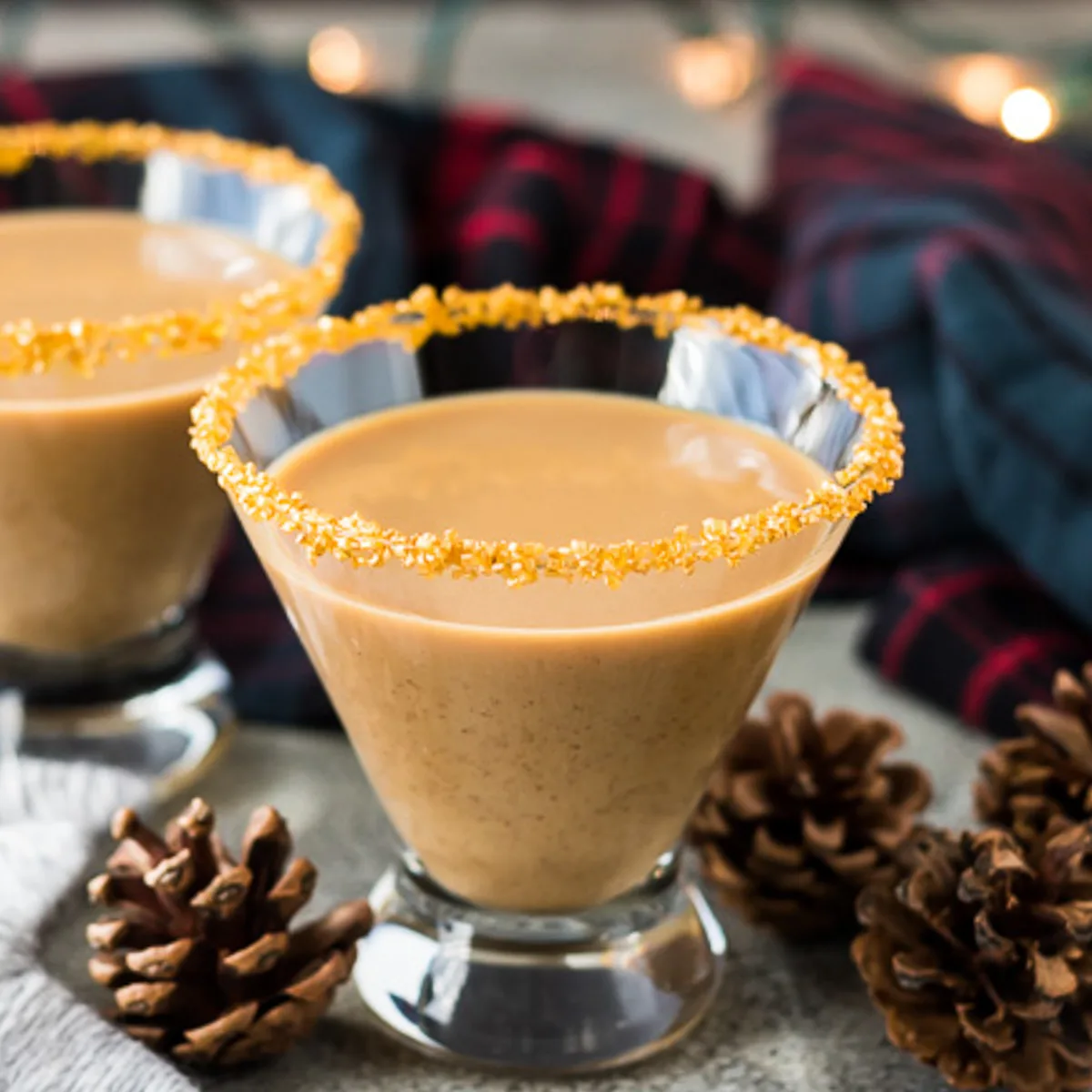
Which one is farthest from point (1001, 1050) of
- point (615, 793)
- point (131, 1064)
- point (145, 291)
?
point (145, 291)

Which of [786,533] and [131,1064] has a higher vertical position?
[786,533]

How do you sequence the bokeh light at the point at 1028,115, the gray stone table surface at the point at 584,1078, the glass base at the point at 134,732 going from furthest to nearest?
1. the bokeh light at the point at 1028,115
2. the glass base at the point at 134,732
3. the gray stone table surface at the point at 584,1078

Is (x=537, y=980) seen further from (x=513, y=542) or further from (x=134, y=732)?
(x=134, y=732)

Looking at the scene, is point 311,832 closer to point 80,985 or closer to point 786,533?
point 80,985

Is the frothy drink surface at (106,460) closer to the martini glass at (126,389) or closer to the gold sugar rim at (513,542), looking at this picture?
the martini glass at (126,389)

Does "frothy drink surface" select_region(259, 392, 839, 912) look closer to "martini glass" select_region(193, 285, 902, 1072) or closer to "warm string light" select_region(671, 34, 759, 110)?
"martini glass" select_region(193, 285, 902, 1072)

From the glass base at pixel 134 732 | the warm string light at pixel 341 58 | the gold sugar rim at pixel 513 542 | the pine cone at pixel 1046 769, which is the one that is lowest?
the warm string light at pixel 341 58

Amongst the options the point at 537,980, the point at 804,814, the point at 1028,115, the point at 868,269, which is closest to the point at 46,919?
the point at 537,980

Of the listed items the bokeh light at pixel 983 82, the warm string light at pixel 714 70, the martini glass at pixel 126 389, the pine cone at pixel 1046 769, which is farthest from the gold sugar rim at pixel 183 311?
the warm string light at pixel 714 70
